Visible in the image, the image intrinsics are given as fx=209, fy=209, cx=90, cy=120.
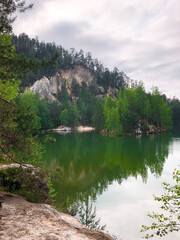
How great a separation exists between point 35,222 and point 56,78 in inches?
6014

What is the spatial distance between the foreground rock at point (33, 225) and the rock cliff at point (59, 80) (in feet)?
404

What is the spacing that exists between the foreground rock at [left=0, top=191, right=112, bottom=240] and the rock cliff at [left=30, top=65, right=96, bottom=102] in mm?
123282

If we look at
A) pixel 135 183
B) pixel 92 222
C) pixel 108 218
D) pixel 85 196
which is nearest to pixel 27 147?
pixel 92 222

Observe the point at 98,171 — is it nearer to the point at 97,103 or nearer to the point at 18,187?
the point at 18,187

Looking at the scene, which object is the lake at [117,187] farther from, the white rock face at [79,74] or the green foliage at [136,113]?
the white rock face at [79,74]

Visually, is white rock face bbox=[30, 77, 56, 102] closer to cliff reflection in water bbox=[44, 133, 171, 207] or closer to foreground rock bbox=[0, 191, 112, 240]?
cliff reflection in water bbox=[44, 133, 171, 207]

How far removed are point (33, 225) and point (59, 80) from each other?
503 feet

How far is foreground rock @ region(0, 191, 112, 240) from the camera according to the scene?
703 cm

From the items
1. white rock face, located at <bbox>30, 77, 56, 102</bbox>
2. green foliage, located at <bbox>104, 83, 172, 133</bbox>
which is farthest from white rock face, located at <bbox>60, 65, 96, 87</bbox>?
green foliage, located at <bbox>104, 83, 172, 133</bbox>

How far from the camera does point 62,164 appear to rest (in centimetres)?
3022

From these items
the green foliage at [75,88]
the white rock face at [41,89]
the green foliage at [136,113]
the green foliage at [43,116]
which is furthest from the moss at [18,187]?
the green foliage at [75,88]

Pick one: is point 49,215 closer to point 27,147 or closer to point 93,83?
point 27,147

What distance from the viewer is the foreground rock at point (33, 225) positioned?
7031mm

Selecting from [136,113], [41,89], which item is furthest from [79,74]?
[136,113]
